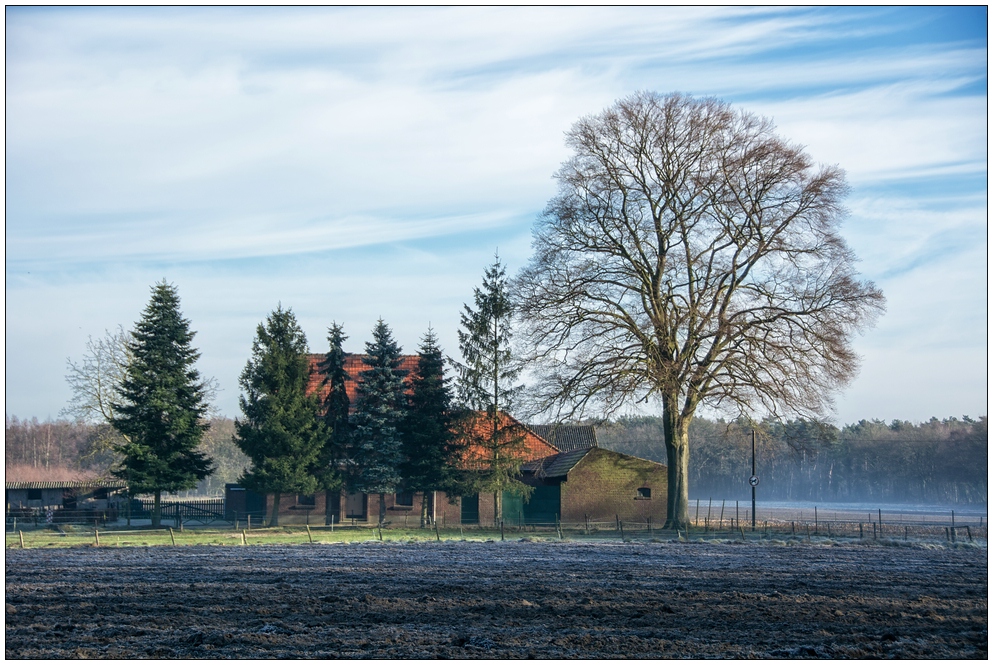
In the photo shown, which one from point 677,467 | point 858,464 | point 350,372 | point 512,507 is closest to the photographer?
point 677,467

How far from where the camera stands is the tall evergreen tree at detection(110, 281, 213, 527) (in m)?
42.3

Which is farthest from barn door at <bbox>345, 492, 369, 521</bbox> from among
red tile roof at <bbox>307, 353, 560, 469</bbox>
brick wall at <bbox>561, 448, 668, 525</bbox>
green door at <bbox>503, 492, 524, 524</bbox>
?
brick wall at <bbox>561, 448, 668, 525</bbox>

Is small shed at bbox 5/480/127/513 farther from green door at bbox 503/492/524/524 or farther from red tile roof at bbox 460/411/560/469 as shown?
green door at bbox 503/492/524/524

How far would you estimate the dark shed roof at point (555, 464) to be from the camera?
46.4m

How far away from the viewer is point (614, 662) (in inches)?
477

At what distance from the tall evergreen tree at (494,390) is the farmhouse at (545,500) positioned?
1.61 meters

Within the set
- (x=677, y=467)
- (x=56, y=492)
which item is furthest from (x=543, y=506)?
(x=56, y=492)

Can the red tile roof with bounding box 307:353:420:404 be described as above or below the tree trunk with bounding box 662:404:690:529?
above

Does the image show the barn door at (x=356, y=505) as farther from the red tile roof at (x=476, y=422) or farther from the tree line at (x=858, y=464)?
the tree line at (x=858, y=464)

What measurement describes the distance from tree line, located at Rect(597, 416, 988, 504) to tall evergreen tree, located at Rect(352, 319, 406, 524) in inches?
1760

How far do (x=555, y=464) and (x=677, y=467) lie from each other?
477 inches

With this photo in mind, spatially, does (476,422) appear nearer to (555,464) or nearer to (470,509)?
(470,509)

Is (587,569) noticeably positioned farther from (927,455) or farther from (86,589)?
(927,455)

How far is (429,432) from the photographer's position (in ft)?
145
